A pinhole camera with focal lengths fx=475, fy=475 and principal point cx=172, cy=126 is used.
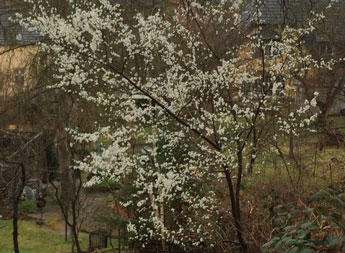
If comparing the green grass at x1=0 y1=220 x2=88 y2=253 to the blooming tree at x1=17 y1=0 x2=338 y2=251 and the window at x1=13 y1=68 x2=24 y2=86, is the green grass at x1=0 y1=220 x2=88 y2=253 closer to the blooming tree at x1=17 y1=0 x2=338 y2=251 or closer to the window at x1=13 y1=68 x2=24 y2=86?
the window at x1=13 y1=68 x2=24 y2=86

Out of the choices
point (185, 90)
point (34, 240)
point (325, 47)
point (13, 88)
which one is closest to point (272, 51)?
point (185, 90)

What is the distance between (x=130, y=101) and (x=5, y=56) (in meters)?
8.87

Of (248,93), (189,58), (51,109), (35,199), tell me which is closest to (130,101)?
(189,58)

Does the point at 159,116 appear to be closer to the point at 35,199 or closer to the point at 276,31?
the point at 276,31

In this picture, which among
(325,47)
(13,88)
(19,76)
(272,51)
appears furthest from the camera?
(19,76)

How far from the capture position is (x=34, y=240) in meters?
13.1

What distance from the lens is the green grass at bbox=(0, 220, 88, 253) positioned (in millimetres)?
12219

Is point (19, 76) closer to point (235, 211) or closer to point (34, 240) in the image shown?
point (34, 240)

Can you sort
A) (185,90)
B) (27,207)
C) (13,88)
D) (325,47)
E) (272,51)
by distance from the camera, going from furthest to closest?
(27,207)
(13,88)
(325,47)
(272,51)
(185,90)

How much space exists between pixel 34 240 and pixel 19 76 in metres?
4.52

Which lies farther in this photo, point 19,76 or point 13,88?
point 19,76

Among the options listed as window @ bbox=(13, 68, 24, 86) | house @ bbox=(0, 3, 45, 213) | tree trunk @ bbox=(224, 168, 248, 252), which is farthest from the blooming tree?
window @ bbox=(13, 68, 24, 86)

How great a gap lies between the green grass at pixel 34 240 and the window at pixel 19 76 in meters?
4.23

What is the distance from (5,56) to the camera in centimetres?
1394
